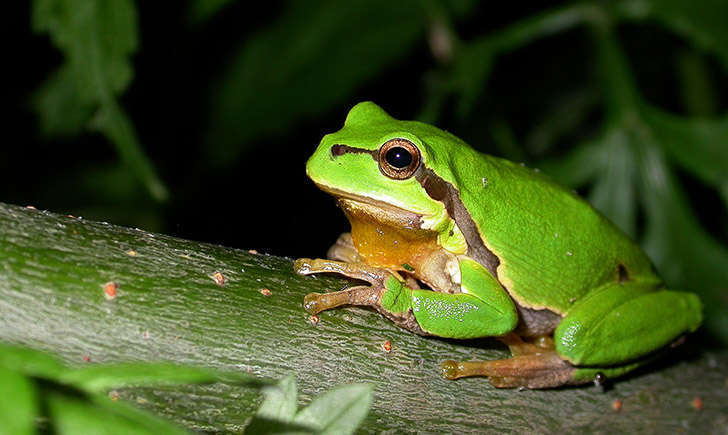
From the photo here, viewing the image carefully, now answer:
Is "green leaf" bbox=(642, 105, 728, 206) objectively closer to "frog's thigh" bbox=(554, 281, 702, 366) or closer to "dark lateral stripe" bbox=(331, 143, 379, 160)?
"frog's thigh" bbox=(554, 281, 702, 366)

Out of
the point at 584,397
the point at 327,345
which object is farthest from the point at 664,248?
the point at 327,345

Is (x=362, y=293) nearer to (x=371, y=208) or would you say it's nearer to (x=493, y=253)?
(x=371, y=208)

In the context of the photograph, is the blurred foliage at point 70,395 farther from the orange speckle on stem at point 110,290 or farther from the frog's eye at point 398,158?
the frog's eye at point 398,158

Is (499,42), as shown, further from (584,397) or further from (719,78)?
(584,397)

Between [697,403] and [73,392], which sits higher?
[697,403]

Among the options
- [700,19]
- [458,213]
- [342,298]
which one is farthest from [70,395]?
[700,19]

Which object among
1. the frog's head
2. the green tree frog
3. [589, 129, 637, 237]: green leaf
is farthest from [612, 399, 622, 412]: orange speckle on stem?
[589, 129, 637, 237]: green leaf

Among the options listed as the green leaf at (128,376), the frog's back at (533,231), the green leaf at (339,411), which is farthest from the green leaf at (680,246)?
the green leaf at (128,376)
